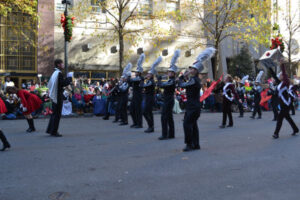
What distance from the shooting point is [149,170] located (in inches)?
210

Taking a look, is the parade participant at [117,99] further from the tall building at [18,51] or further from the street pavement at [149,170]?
the tall building at [18,51]

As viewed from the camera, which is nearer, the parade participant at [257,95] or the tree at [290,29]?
the parade participant at [257,95]

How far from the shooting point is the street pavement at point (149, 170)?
417cm

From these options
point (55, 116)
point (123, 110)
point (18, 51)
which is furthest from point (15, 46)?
point (55, 116)

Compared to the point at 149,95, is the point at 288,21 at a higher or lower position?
higher

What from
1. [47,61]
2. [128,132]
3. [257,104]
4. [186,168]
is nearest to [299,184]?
[186,168]

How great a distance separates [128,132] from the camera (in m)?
10.3

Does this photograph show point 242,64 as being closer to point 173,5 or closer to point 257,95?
point 173,5

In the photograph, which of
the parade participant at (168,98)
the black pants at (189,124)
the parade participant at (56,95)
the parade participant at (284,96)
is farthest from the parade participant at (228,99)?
the parade participant at (56,95)

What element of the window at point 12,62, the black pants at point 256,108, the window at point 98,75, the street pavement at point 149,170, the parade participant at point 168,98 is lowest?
the street pavement at point 149,170

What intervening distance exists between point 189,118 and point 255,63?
3331cm

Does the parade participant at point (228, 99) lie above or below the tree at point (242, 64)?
below

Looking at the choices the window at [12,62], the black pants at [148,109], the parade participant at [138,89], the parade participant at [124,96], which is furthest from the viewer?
the window at [12,62]

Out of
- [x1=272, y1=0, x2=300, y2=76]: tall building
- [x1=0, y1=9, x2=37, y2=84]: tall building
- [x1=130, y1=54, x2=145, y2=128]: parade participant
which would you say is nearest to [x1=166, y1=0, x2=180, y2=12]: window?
[x1=0, y1=9, x2=37, y2=84]: tall building
